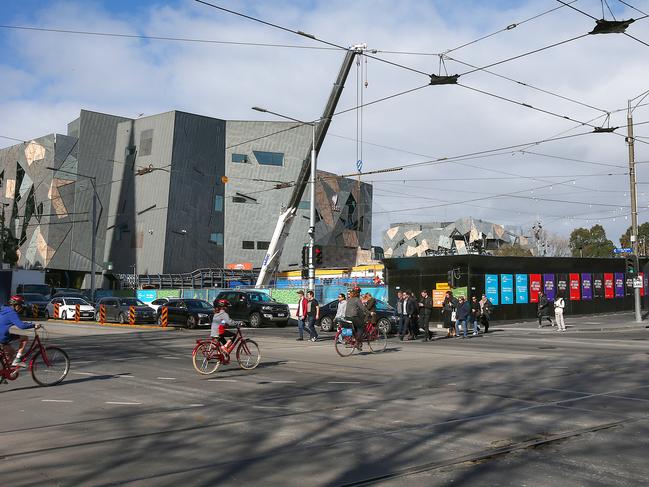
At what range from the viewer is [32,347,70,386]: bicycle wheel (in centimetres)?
1147

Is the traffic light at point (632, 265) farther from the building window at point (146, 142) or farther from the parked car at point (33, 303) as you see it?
the building window at point (146, 142)

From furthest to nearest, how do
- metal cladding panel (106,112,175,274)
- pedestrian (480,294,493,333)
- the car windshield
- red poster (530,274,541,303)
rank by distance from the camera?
metal cladding panel (106,112,175,274) < red poster (530,274,541,303) < the car windshield < pedestrian (480,294,493,333)

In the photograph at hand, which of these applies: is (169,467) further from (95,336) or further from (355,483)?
(95,336)

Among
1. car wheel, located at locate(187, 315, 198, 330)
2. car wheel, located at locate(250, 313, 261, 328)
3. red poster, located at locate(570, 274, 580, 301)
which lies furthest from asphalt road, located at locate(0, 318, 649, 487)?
red poster, located at locate(570, 274, 580, 301)

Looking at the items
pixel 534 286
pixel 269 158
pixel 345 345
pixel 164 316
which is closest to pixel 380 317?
pixel 345 345

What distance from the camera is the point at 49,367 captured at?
11.6 meters

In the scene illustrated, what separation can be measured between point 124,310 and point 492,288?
62.2 feet

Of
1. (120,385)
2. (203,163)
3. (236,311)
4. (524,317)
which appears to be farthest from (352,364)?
(203,163)

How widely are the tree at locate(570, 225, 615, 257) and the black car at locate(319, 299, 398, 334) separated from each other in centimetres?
6869

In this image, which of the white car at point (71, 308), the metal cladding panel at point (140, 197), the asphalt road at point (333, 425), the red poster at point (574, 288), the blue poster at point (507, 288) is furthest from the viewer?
the metal cladding panel at point (140, 197)

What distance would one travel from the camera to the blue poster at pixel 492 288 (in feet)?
111

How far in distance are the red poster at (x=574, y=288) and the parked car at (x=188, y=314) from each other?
69.5 ft

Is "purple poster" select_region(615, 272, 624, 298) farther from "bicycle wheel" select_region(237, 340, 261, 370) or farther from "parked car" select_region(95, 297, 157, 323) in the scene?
"bicycle wheel" select_region(237, 340, 261, 370)

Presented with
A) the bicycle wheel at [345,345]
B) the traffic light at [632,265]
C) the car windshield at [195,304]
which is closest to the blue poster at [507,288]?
the traffic light at [632,265]
